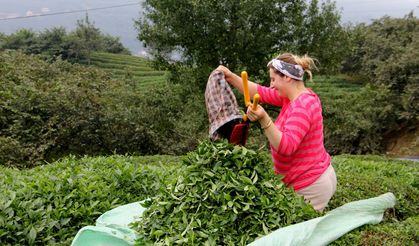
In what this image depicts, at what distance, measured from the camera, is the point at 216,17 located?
1146 cm

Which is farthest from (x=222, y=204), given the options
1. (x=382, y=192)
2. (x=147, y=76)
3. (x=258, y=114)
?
(x=147, y=76)

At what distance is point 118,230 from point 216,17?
9.32 m

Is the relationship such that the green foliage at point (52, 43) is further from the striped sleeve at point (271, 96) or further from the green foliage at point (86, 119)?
the striped sleeve at point (271, 96)

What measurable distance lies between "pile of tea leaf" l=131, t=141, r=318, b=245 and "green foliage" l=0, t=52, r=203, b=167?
8.56 metres

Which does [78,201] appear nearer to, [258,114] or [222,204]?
[222,204]

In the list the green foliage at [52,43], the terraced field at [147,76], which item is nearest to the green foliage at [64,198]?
the terraced field at [147,76]

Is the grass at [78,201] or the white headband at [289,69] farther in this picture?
the grass at [78,201]

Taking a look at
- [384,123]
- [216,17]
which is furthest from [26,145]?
[384,123]

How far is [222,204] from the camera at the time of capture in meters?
2.47

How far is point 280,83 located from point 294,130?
35 centimetres

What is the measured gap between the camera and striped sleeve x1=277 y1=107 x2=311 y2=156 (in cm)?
254

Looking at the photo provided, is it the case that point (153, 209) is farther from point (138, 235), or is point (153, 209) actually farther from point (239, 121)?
point (239, 121)

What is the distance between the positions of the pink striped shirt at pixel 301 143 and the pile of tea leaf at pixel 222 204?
0.60 feet

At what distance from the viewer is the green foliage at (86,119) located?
11.5 meters
